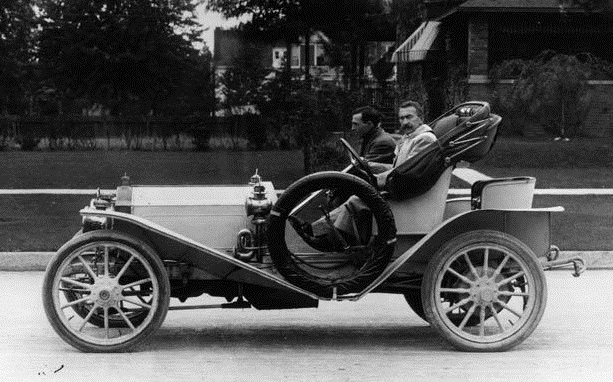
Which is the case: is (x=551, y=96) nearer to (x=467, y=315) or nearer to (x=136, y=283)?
(x=467, y=315)

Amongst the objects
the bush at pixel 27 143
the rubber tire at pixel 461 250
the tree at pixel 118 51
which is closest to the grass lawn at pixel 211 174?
the bush at pixel 27 143

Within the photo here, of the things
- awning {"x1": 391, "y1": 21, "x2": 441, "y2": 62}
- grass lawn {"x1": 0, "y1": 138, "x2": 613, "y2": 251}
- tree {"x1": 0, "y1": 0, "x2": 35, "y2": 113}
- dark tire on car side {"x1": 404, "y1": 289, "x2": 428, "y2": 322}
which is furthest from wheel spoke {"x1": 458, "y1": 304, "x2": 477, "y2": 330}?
tree {"x1": 0, "y1": 0, "x2": 35, "y2": 113}

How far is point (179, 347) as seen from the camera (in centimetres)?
781

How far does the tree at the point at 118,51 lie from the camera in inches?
1971

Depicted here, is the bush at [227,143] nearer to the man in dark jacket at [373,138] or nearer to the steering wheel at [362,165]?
the man in dark jacket at [373,138]

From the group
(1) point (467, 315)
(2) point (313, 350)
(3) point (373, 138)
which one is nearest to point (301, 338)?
(2) point (313, 350)

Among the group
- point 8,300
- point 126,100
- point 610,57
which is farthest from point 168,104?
point 8,300

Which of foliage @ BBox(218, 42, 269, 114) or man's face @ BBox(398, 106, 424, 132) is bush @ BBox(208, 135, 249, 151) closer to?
foliage @ BBox(218, 42, 269, 114)

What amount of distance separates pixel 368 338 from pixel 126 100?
148 ft

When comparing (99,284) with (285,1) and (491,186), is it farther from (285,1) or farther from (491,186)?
(285,1)

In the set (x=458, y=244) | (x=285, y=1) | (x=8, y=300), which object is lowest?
(x=8, y=300)

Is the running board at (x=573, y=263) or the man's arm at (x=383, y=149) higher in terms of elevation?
the man's arm at (x=383, y=149)

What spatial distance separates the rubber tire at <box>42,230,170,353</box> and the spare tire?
2.44ft

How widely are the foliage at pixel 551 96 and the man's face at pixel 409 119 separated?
74.1ft
